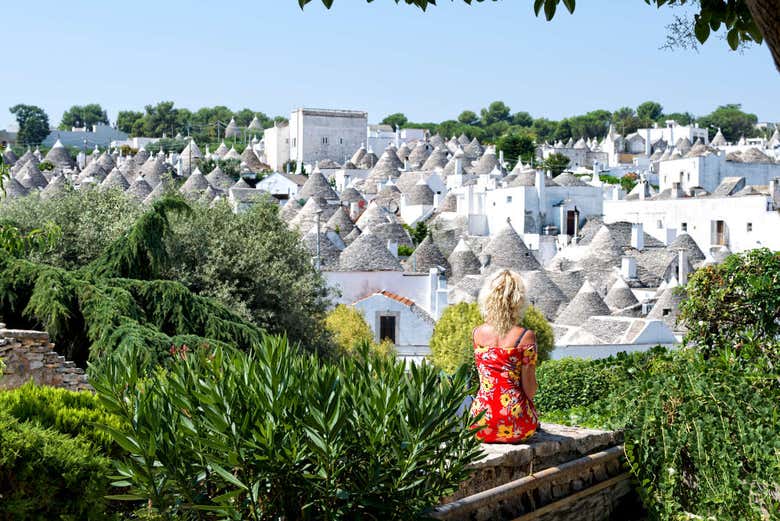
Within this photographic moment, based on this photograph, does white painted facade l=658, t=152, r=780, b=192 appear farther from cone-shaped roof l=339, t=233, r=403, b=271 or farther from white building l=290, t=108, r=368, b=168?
cone-shaped roof l=339, t=233, r=403, b=271

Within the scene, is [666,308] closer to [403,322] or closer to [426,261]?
[403,322]

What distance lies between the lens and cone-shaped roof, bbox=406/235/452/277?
1439 inches

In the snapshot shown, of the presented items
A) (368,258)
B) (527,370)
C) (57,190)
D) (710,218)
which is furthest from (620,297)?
(527,370)

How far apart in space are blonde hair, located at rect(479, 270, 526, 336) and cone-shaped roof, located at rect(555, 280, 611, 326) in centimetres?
2491

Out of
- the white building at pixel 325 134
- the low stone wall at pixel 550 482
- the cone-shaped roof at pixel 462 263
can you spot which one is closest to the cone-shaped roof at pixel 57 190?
the cone-shaped roof at pixel 462 263

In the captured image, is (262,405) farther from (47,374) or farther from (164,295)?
(164,295)

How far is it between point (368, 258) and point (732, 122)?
121 m

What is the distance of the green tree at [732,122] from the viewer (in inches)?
5340

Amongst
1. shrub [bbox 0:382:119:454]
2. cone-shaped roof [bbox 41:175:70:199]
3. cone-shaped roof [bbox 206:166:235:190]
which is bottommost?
shrub [bbox 0:382:119:454]

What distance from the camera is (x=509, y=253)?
38.8m

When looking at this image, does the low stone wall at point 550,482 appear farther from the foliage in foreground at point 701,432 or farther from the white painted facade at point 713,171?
the white painted facade at point 713,171

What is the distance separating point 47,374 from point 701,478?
21.8ft

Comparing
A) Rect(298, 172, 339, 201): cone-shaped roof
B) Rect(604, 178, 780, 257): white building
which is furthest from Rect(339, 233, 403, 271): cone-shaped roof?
Rect(298, 172, 339, 201): cone-shaped roof

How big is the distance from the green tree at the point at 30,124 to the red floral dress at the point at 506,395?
360 feet
